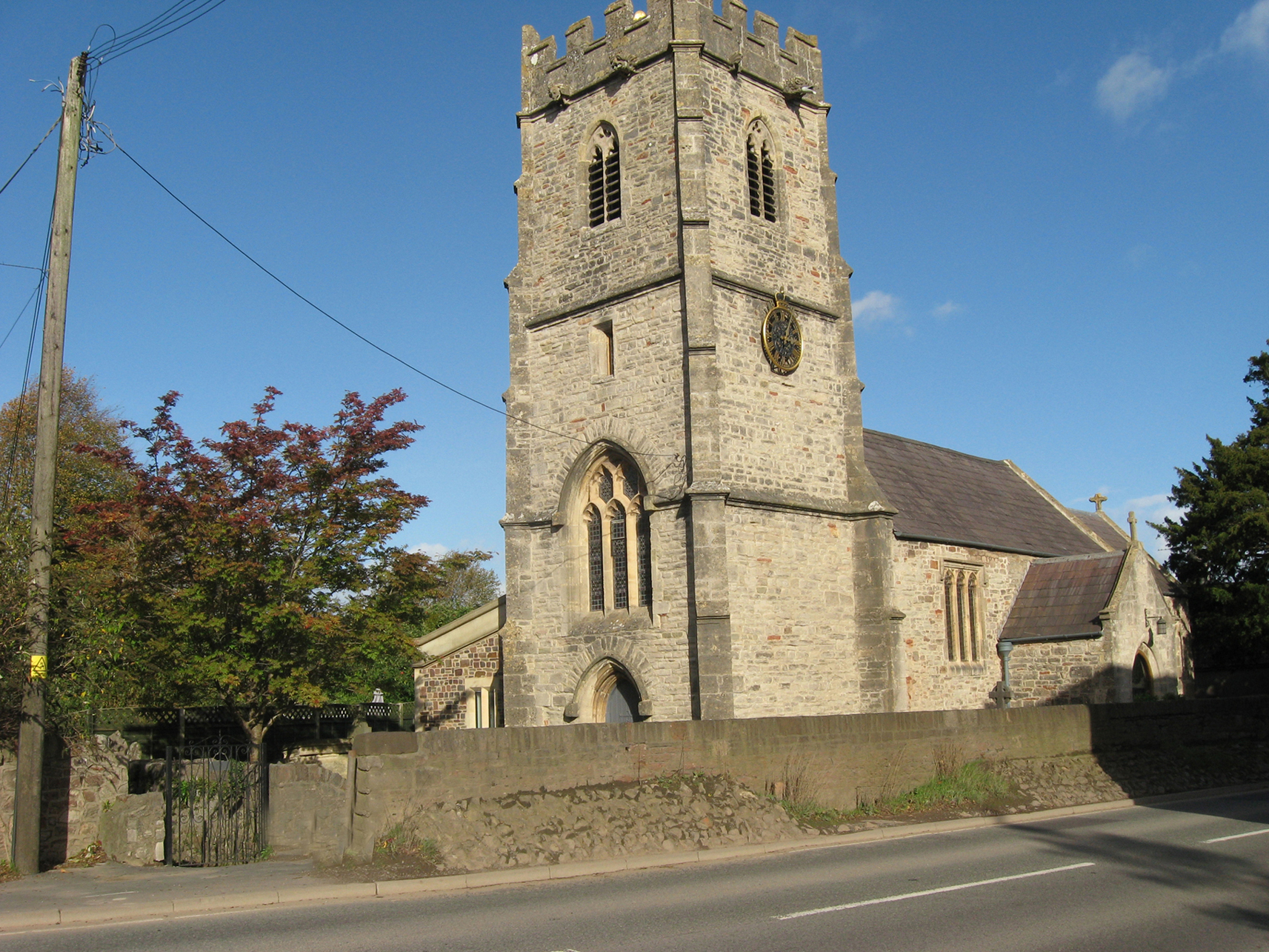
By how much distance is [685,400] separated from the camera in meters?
20.8

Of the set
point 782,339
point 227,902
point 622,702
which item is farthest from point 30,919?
point 782,339

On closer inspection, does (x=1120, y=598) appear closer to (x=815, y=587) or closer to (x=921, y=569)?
(x=921, y=569)

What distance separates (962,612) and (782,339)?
884cm

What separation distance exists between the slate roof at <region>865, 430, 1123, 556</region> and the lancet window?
799 millimetres

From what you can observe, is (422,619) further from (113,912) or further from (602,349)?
(113,912)

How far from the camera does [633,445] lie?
21.4 m

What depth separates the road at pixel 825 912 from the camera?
26.2 ft

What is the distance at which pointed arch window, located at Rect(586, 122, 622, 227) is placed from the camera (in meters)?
22.8

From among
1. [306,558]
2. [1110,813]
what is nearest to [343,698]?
[306,558]

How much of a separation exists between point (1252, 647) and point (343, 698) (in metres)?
28.8

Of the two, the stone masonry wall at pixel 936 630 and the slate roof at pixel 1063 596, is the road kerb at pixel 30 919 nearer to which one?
the stone masonry wall at pixel 936 630

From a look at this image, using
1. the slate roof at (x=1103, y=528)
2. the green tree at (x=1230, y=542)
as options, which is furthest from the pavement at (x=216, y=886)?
the slate roof at (x=1103, y=528)

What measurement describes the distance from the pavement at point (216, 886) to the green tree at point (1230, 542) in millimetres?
20506

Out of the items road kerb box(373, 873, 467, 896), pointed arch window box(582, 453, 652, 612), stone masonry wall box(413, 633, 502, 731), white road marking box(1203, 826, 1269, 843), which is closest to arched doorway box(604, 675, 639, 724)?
pointed arch window box(582, 453, 652, 612)
